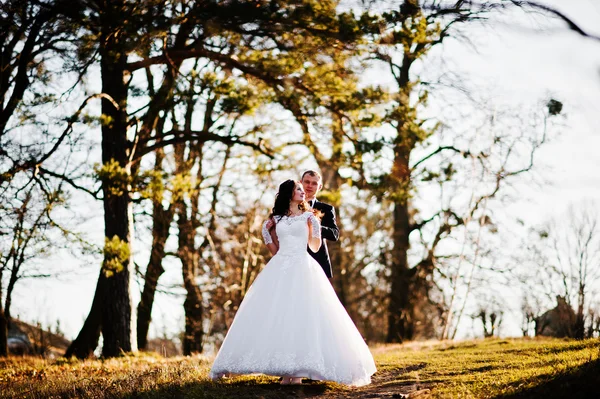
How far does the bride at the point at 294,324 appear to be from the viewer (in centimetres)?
636

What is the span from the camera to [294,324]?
21.4ft

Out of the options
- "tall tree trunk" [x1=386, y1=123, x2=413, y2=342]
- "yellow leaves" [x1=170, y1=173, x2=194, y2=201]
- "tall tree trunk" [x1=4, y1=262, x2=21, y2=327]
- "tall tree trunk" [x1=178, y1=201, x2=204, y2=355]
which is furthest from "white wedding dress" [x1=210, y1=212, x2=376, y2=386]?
"tall tree trunk" [x1=386, y1=123, x2=413, y2=342]

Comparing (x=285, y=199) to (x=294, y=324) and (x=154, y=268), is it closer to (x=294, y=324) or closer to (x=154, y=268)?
(x=294, y=324)

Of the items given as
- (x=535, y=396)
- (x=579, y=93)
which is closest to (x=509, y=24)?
(x=579, y=93)

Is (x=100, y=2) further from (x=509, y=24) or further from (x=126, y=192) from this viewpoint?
(x=509, y=24)

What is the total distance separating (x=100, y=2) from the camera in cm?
1127

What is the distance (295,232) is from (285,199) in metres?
0.37

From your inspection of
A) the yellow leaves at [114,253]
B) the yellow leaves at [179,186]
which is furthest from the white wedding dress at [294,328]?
the yellow leaves at [179,186]

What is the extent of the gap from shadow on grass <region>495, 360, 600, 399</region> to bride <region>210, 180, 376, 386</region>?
1.55 meters

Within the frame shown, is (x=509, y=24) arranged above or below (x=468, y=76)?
below

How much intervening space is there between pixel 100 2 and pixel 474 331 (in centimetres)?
1835

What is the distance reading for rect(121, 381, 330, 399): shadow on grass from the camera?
621cm

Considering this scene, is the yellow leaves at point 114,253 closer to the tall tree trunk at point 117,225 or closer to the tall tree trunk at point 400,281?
the tall tree trunk at point 117,225

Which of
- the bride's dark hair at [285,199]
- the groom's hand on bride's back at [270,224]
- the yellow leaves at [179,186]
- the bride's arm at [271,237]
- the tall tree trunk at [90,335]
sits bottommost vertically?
the tall tree trunk at [90,335]
